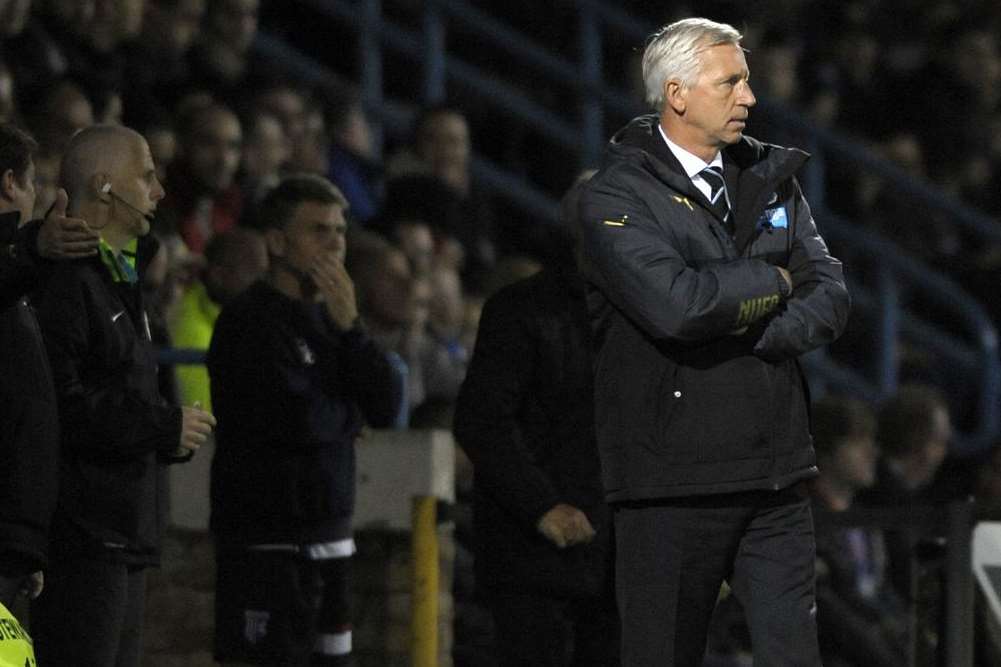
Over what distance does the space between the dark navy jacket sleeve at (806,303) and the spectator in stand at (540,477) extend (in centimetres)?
101

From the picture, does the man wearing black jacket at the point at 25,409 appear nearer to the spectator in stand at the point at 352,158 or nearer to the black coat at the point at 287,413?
the black coat at the point at 287,413

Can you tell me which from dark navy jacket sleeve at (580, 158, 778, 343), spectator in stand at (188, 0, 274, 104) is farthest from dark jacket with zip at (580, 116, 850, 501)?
spectator in stand at (188, 0, 274, 104)

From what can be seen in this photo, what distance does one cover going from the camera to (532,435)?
6078 millimetres

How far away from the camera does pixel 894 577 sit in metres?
9.10

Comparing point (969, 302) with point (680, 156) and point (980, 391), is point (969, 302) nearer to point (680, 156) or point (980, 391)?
point (980, 391)

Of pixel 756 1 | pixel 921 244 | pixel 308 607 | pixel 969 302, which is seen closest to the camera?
pixel 308 607

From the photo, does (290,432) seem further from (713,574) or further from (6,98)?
(6,98)

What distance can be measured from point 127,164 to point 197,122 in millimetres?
3234

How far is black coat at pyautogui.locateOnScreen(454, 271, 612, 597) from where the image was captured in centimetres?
595

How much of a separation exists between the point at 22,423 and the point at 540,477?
1547mm

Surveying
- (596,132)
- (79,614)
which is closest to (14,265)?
(79,614)

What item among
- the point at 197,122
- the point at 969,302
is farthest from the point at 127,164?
the point at 969,302

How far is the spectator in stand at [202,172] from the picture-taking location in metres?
8.53

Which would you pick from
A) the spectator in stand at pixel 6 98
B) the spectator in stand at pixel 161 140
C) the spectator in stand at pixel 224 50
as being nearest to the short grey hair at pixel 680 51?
the spectator in stand at pixel 6 98
